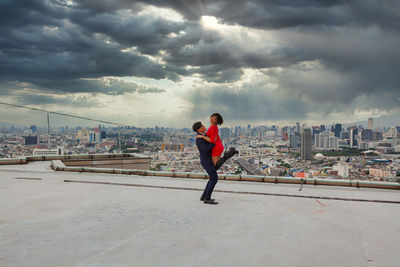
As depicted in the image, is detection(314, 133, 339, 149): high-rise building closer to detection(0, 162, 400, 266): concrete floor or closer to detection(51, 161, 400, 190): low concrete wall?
detection(51, 161, 400, 190): low concrete wall

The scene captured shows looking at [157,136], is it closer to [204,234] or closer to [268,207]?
[268,207]

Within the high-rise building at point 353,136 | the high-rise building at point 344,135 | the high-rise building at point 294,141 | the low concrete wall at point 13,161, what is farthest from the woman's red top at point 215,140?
the high-rise building at point 344,135

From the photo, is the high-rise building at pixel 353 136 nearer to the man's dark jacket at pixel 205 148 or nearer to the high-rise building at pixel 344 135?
the high-rise building at pixel 344 135

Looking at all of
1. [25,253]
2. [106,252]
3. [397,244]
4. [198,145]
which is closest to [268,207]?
[198,145]

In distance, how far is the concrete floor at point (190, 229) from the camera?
3.37m

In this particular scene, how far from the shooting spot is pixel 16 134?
47.0 feet

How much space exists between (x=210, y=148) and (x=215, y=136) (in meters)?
0.26

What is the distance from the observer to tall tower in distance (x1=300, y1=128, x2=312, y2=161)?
35297mm

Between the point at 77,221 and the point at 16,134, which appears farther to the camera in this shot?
the point at 16,134

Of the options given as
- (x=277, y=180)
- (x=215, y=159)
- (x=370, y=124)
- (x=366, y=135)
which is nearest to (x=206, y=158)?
(x=215, y=159)

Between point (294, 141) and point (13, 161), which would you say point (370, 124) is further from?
point (13, 161)

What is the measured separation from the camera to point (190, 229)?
175 inches

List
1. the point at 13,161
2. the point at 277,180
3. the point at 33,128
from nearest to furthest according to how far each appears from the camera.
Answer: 1. the point at 277,180
2. the point at 13,161
3. the point at 33,128

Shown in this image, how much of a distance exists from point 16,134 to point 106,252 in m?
13.2
